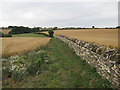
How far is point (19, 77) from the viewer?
5.08 m

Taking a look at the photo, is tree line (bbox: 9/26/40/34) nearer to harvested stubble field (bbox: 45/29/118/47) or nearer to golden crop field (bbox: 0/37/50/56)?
golden crop field (bbox: 0/37/50/56)

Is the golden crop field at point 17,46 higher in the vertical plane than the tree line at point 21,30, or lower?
lower

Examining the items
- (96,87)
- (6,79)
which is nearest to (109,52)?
(96,87)

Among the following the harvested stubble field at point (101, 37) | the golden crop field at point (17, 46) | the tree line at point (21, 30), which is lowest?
the golden crop field at point (17, 46)

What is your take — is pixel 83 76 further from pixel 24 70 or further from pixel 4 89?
pixel 4 89

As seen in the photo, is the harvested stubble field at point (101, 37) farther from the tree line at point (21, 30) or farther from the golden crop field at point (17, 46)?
the tree line at point (21, 30)

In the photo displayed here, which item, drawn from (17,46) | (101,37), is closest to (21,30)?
(17,46)

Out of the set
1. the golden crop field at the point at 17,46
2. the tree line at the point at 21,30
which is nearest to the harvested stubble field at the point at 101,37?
the golden crop field at the point at 17,46

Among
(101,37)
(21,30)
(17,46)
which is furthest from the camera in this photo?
(21,30)

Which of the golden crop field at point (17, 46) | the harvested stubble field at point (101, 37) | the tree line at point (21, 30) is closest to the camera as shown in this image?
the harvested stubble field at point (101, 37)

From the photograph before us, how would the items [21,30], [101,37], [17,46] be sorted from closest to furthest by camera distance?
[101,37]
[17,46]
[21,30]

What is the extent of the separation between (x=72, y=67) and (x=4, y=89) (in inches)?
156

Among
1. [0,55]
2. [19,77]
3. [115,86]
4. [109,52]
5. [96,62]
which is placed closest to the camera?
[115,86]

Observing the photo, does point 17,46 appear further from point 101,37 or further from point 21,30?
point 21,30
